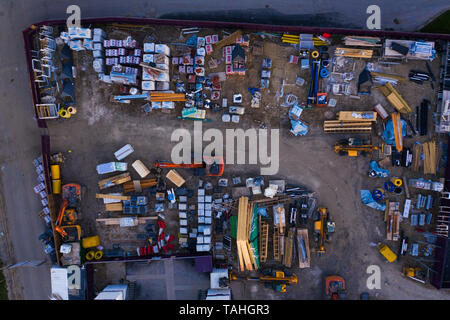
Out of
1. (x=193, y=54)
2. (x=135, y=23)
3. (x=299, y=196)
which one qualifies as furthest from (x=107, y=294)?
(x=135, y=23)

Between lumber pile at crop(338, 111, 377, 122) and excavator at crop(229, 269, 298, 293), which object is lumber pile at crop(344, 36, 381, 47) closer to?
lumber pile at crop(338, 111, 377, 122)

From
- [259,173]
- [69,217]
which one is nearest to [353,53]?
[259,173]

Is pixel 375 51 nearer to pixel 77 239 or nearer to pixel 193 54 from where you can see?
pixel 193 54

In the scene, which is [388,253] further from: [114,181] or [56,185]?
[56,185]

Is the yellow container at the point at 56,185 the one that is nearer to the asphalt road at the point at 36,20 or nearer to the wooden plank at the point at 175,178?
the asphalt road at the point at 36,20

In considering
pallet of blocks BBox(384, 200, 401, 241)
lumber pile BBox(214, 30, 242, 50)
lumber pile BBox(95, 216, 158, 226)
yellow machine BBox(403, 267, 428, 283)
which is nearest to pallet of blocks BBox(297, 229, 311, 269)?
pallet of blocks BBox(384, 200, 401, 241)
